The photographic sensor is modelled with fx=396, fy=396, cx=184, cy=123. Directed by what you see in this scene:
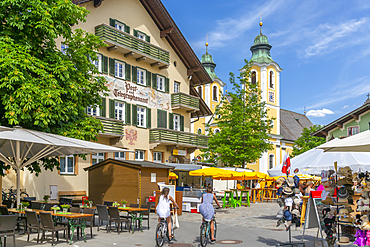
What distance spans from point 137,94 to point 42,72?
13.7 meters

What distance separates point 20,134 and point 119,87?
51.1ft

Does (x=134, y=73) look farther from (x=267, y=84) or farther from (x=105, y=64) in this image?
(x=267, y=84)

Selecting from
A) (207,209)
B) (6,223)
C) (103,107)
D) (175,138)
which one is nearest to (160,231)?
(207,209)

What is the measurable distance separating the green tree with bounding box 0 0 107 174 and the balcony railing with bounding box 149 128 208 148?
11.9 meters

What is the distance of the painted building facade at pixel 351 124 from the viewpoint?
3755cm

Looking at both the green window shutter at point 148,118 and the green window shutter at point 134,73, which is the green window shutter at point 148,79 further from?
the green window shutter at point 148,118

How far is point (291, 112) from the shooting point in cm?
8181

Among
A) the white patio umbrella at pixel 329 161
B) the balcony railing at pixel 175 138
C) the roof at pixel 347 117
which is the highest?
the roof at pixel 347 117

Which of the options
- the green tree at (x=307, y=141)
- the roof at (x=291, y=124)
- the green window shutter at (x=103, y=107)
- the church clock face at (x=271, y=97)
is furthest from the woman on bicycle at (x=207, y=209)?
the roof at (x=291, y=124)

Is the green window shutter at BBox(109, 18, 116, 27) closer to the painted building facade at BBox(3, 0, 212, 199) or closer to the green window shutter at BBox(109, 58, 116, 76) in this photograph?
the painted building facade at BBox(3, 0, 212, 199)

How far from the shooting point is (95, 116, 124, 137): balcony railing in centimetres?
2409

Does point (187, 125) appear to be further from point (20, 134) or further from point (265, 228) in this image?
point (20, 134)

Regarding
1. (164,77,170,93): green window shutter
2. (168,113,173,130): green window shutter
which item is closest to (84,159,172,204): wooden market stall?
(168,113,173,130): green window shutter

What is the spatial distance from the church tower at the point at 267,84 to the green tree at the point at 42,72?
43.8 metres
